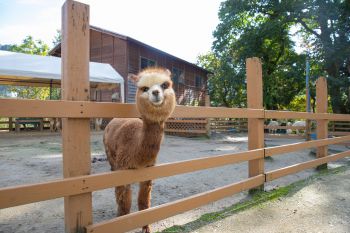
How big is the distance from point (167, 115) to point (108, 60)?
1806cm

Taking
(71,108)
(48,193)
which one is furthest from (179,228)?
(71,108)

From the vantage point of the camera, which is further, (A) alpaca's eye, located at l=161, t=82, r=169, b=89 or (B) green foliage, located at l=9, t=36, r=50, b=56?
(B) green foliage, located at l=9, t=36, r=50, b=56

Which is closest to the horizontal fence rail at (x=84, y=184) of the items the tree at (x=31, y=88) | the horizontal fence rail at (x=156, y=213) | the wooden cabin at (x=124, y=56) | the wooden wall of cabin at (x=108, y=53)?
the horizontal fence rail at (x=156, y=213)

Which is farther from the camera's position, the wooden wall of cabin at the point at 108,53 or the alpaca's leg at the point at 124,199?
the wooden wall of cabin at the point at 108,53

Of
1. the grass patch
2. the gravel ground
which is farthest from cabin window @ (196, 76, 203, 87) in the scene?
the gravel ground

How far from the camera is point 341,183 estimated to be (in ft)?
17.0

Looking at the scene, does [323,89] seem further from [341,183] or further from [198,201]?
[198,201]

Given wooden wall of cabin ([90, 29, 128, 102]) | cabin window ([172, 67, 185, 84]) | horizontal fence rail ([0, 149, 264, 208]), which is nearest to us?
horizontal fence rail ([0, 149, 264, 208])

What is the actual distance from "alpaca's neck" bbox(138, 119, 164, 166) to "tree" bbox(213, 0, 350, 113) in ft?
54.1

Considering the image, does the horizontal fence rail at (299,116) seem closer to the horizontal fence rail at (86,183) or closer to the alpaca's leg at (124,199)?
the horizontal fence rail at (86,183)

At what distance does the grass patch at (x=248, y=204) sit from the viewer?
3188 millimetres

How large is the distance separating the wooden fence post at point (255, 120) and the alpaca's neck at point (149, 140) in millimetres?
2207

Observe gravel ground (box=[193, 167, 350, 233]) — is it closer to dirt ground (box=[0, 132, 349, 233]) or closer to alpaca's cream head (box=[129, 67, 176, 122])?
dirt ground (box=[0, 132, 349, 233])

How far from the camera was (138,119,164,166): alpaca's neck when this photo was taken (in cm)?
265
